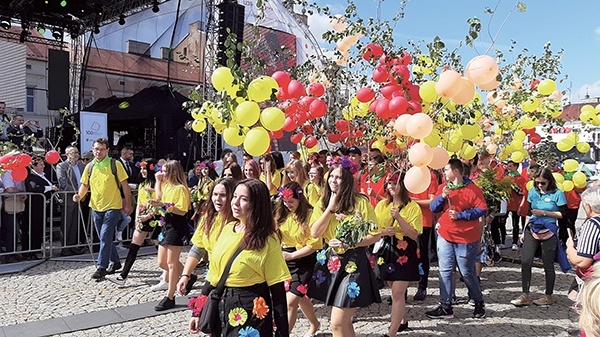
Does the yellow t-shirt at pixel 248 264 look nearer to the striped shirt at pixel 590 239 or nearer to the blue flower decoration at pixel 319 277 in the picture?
the blue flower decoration at pixel 319 277

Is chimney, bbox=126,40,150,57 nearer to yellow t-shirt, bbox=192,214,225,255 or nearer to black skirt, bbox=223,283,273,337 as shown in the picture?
yellow t-shirt, bbox=192,214,225,255

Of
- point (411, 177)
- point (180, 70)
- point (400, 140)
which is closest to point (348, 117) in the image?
point (400, 140)

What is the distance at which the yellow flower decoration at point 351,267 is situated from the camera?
357cm

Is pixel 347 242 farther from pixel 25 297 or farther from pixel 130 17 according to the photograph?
pixel 130 17

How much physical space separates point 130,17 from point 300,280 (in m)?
13.6

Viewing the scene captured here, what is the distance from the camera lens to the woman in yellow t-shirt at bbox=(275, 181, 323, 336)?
396 centimetres

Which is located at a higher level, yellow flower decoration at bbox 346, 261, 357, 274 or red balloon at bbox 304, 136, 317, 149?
red balloon at bbox 304, 136, 317, 149

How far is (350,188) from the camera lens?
12.0 feet

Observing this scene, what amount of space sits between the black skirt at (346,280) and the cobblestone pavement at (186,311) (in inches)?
43.4

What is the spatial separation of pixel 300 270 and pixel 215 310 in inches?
57.5

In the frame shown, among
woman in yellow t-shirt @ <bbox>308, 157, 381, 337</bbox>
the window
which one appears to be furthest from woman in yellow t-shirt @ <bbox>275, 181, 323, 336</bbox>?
the window

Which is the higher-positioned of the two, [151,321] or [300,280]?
[300,280]

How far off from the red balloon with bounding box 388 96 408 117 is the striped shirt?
175cm

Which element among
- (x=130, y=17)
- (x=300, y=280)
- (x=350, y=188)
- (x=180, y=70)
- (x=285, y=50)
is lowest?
(x=300, y=280)
